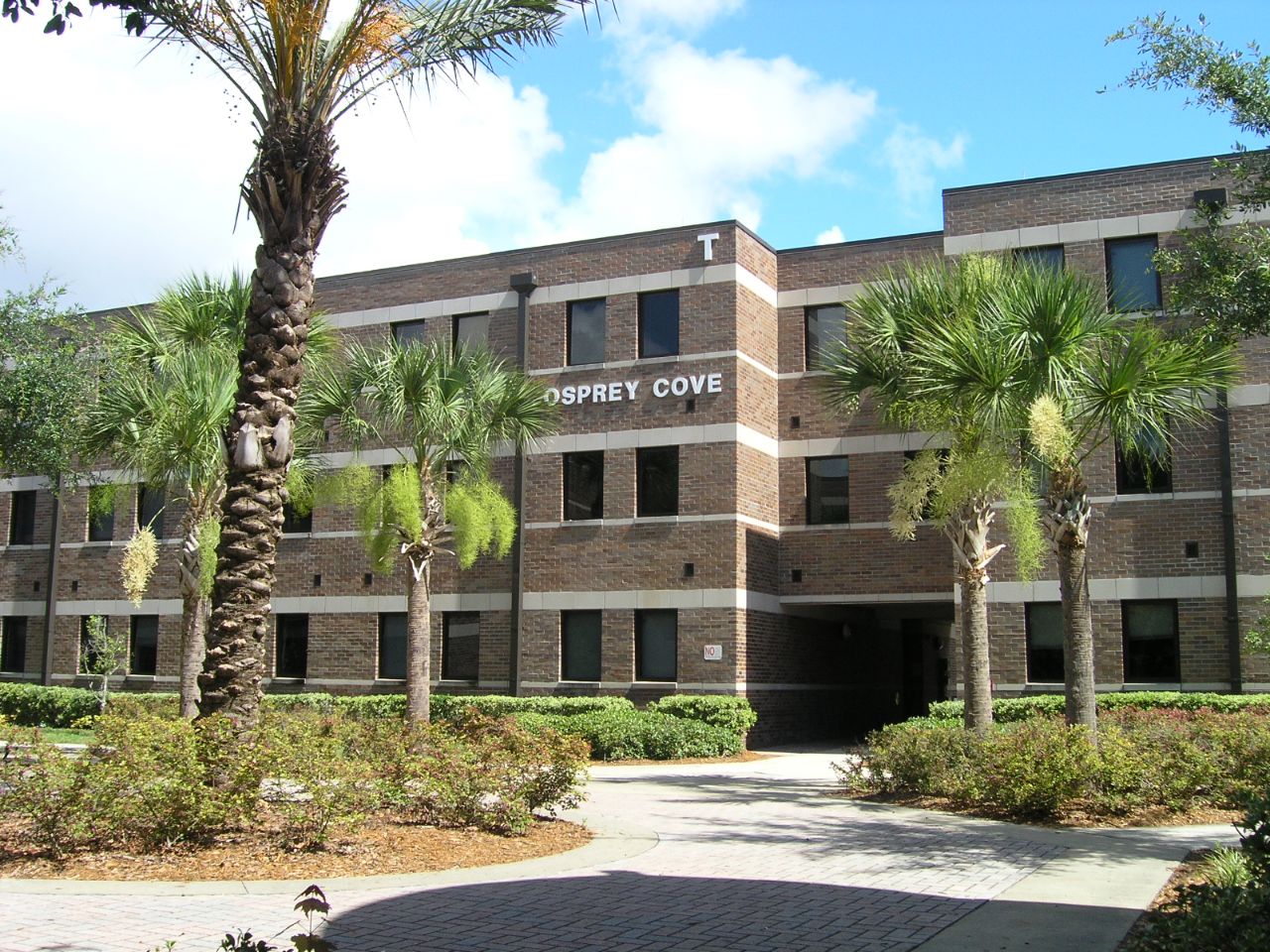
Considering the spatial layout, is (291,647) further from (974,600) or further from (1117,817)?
(1117,817)

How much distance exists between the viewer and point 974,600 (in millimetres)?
16844

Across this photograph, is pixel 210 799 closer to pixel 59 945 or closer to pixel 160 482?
pixel 59 945

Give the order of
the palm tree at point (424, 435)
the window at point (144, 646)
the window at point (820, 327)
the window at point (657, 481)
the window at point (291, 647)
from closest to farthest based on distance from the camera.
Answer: the palm tree at point (424, 435), the window at point (657, 481), the window at point (820, 327), the window at point (291, 647), the window at point (144, 646)

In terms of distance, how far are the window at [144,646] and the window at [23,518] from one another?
4.56 m

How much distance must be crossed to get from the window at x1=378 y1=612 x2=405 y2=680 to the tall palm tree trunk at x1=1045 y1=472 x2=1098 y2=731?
56.4 ft

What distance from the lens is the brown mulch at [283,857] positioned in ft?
30.1

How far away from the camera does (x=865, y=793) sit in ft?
51.9

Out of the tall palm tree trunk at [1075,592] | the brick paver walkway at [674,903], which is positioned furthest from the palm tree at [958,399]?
the brick paver walkway at [674,903]

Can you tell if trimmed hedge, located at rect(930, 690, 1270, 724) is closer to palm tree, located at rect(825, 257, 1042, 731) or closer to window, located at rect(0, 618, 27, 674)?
palm tree, located at rect(825, 257, 1042, 731)

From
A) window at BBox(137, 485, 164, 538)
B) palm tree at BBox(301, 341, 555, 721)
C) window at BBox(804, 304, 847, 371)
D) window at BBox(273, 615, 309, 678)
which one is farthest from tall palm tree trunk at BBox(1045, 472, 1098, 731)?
window at BBox(137, 485, 164, 538)

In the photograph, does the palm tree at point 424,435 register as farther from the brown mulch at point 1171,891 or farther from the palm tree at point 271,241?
the brown mulch at point 1171,891

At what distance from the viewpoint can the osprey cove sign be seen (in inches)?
1042

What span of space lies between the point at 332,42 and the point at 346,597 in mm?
18792

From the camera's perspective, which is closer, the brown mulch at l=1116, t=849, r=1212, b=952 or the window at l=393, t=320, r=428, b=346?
the brown mulch at l=1116, t=849, r=1212, b=952
